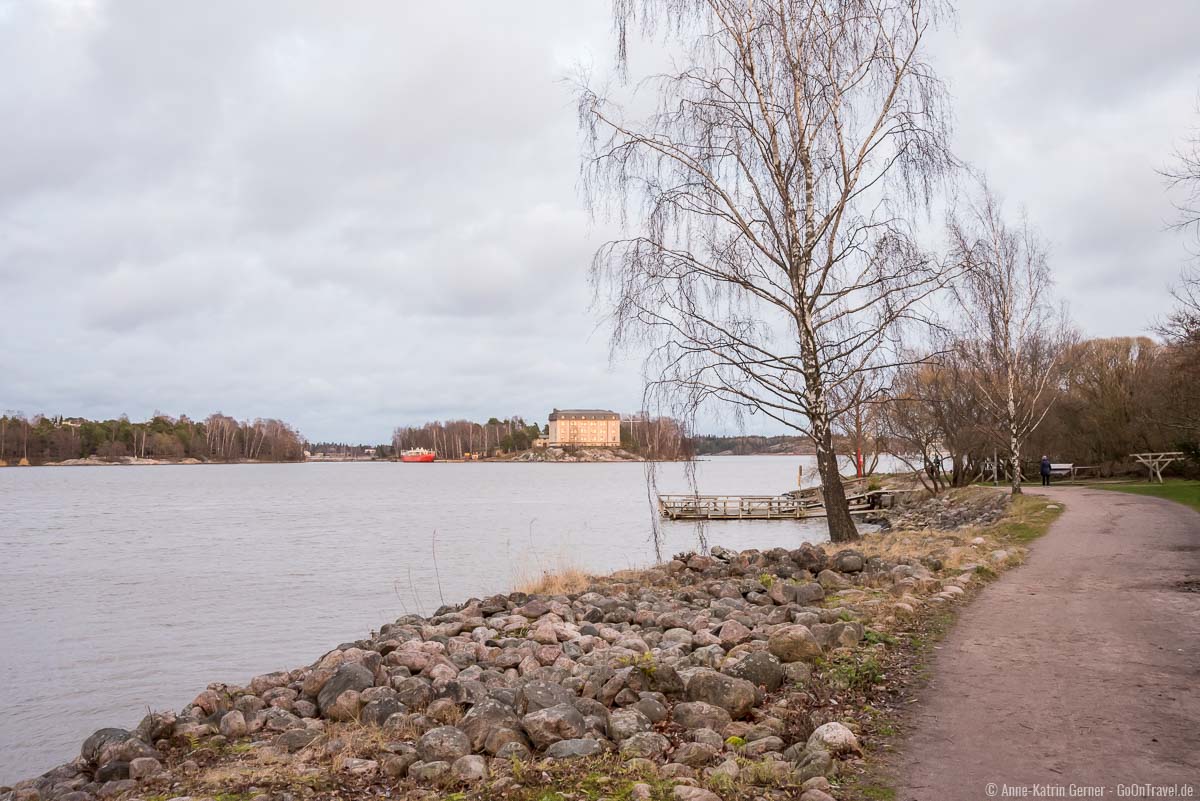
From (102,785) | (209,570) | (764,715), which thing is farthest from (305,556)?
(764,715)

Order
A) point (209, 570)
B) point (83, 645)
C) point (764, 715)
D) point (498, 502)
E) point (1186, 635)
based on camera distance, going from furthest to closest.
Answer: point (498, 502) < point (209, 570) < point (83, 645) < point (1186, 635) < point (764, 715)

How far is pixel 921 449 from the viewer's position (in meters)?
41.8

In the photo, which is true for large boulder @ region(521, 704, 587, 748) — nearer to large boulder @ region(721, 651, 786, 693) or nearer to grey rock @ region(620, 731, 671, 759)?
grey rock @ region(620, 731, 671, 759)

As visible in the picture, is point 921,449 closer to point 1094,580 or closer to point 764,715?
point 1094,580

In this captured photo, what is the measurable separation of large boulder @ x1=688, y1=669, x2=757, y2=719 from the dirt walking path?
1233mm

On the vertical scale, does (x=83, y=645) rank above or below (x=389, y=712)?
below

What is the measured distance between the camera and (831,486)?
1565cm

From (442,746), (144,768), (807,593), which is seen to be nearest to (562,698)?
(442,746)

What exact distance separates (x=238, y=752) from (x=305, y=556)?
918 inches

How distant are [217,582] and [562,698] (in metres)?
20.1

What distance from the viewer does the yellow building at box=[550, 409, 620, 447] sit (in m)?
187

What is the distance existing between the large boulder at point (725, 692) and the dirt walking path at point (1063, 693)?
1.23m

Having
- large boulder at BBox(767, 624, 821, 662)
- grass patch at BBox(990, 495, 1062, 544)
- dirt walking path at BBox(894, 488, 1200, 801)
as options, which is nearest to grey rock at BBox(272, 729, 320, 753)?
large boulder at BBox(767, 624, 821, 662)

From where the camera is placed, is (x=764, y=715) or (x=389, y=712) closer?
(x=764, y=715)
